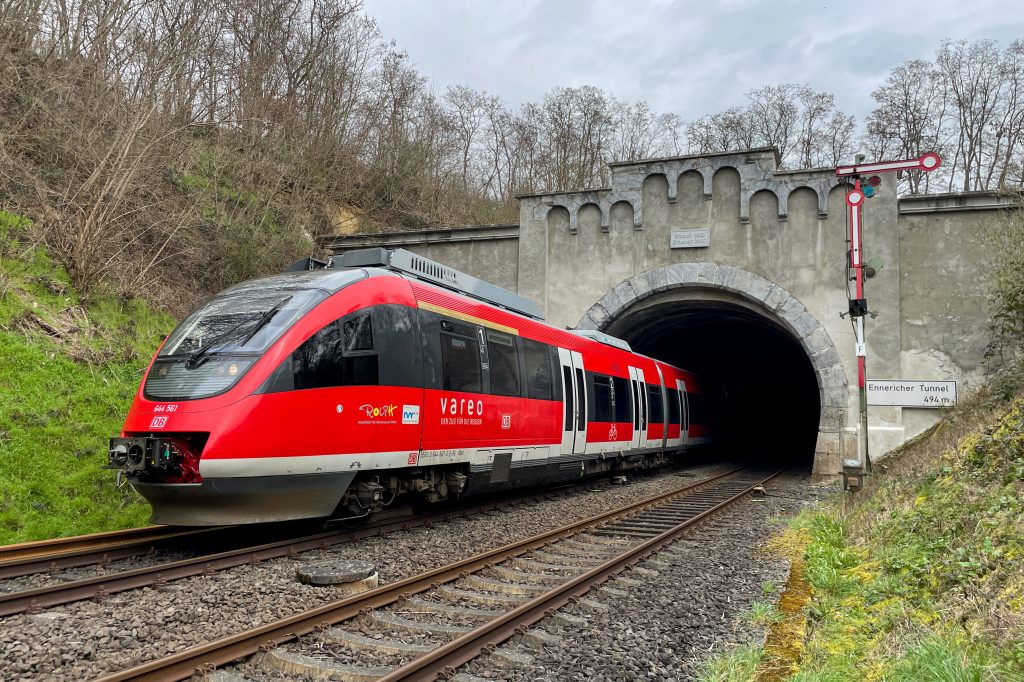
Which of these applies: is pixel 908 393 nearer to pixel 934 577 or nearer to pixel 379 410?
pixel 934 577

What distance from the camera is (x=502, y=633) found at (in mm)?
5027

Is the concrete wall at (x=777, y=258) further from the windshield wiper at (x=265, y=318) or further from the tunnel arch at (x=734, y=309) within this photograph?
the windshield wiper at (x=265, y=318)

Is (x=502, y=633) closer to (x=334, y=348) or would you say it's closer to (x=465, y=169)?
(x=334, y=348)

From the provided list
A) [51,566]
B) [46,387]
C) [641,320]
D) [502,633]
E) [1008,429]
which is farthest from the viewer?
[641,320]

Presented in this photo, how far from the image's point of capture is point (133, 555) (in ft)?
22.6

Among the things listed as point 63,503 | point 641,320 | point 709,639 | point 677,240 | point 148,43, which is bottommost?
point 709,639

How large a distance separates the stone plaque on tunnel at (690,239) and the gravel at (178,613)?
11.8m

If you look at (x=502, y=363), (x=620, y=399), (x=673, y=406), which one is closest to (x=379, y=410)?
(x=502, y=363)

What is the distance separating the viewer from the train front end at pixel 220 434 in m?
6.70

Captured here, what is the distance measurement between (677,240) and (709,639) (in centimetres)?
1412

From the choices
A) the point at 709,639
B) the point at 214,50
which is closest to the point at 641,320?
the point at 214,50

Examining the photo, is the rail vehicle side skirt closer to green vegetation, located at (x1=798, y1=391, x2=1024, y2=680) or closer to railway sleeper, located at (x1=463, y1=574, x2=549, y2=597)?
railway sleeper, located at (x1=463, y1=574, x2=549, y2=597)

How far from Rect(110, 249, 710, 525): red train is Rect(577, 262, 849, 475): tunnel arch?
7.37m

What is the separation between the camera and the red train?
680cm
